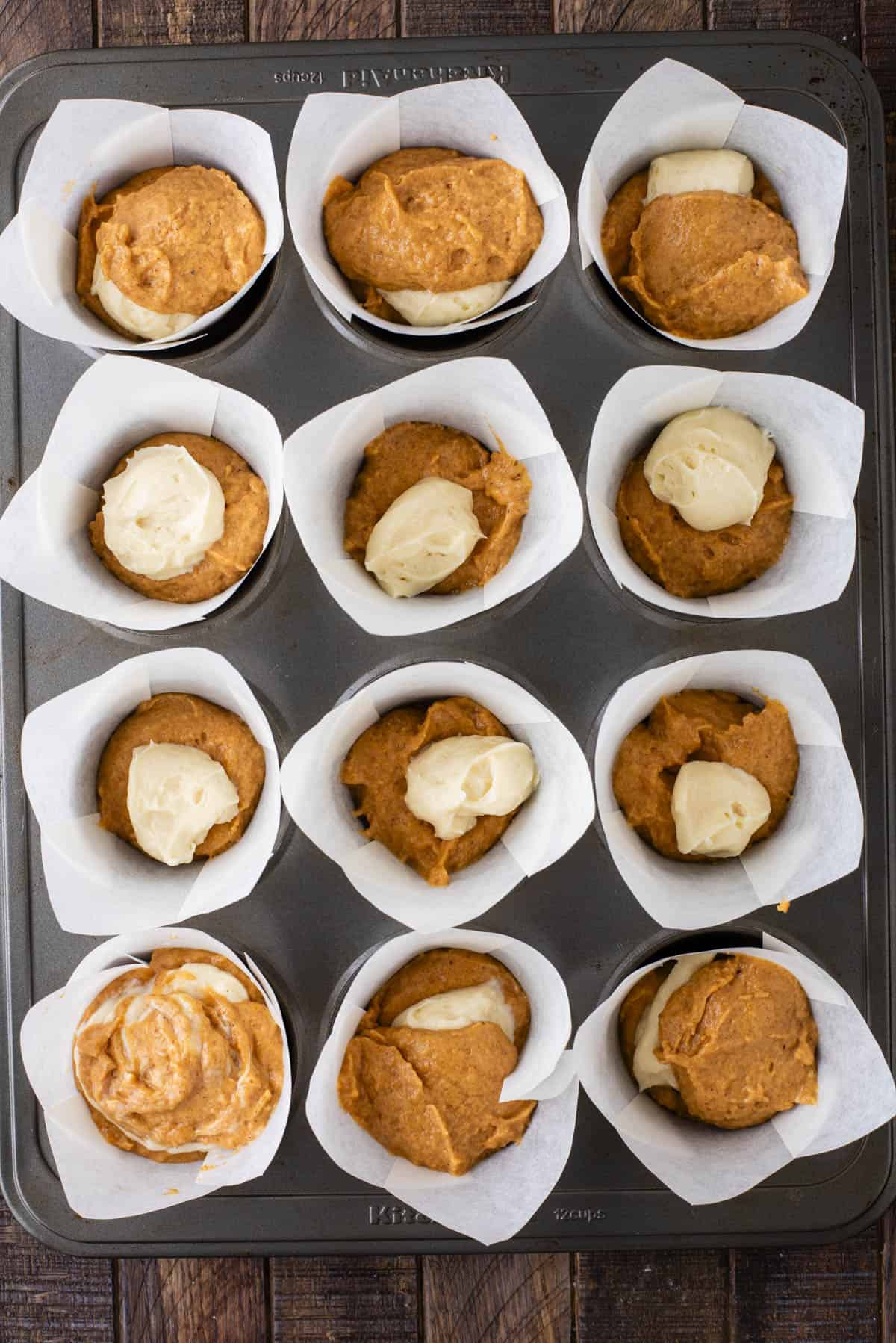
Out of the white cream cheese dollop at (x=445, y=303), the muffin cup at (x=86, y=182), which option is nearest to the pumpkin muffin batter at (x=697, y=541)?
the white cream cheese dollop at (x=445, y=303)

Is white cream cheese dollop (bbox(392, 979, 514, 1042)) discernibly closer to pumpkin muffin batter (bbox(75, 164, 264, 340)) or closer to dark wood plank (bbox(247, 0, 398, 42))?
pumpkin muffin batter (bbox(75, 164, 264, 340))

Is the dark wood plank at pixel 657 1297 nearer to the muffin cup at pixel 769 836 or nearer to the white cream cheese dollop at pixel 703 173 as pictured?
the muffin cup at pixel 769 836

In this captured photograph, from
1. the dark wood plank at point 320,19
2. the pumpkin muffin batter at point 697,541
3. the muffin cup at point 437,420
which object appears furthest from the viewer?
the dark wood plank at point 320,19

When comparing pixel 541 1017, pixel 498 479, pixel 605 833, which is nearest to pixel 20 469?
pixel 498 479

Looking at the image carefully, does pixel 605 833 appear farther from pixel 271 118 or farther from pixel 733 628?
pixel 271 118

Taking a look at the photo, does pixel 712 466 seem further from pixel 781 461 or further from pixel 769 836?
pixel 769 836

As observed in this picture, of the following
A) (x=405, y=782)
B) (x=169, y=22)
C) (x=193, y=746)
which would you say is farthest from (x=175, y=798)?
(x=169, y=22)
